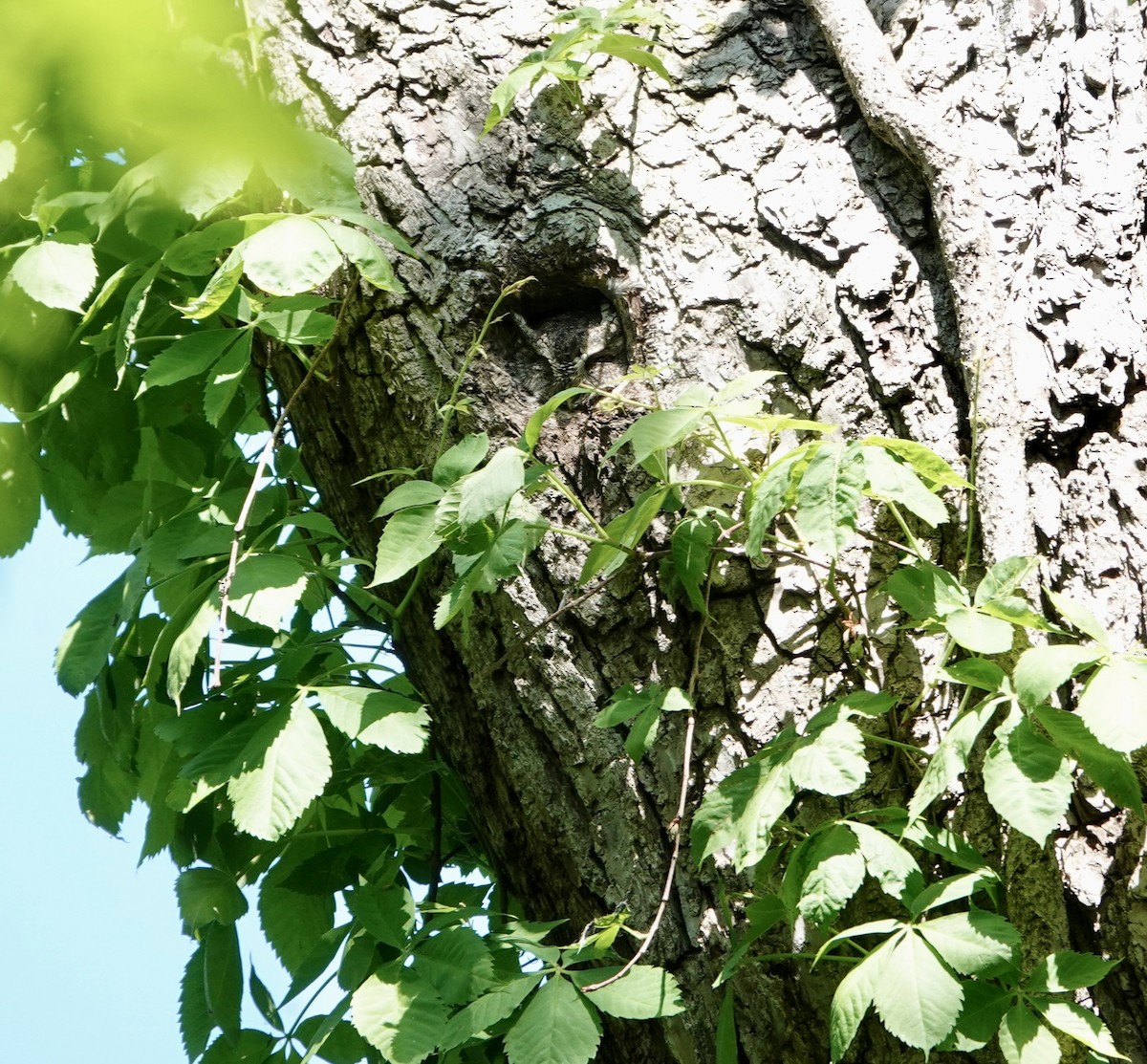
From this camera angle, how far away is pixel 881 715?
1288 mm

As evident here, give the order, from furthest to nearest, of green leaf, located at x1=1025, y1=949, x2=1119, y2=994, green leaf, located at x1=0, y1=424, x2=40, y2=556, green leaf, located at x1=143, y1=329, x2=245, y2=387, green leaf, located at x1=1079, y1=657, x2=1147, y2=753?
green leaf, located at x1=0, y1=424, x2=40, y2=556, green leaf, located at x1=143, y1=329, x2=245, y2=387, green leaf, located at x1=1025, y1=949, x2=1119, y2=994, green leaf, located at x1=1079, y1=657, x2=1147, y2=753

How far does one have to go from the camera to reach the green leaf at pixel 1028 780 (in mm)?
1030

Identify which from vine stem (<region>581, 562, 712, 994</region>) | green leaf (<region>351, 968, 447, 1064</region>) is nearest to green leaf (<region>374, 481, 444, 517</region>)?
vine stem (<region>581, 562, 712, 994</region>)

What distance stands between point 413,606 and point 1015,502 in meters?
0.83

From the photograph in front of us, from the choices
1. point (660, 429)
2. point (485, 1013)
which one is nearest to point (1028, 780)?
point (660, 429)

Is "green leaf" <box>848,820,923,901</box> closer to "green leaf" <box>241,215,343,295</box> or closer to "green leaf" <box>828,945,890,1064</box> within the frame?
"green leaf" <box>828,945,890,1064</box>

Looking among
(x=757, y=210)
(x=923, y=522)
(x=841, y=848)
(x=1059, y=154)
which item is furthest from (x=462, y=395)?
(x=1059, y=154)

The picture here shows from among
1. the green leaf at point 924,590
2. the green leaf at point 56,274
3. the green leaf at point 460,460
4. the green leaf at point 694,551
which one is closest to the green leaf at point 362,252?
the green leaf at point 460,460

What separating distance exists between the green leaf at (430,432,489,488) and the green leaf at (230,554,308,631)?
236 millimetres

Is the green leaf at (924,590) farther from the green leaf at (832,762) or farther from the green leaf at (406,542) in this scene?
the green leaf at (406,542)

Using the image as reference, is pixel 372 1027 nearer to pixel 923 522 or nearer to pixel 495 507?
pixel 495 507

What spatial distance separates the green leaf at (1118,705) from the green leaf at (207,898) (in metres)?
1.19

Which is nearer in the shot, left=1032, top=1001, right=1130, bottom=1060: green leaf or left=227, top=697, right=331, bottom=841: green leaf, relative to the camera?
left=1032, top=1001, right=1130, bottom=1060: green leaf

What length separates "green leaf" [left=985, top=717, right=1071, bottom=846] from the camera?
1.03 metres
